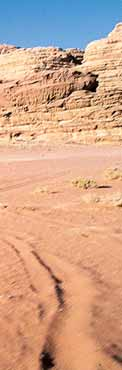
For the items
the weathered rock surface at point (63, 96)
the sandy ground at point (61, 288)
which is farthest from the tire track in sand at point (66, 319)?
the weathered rock surface at point (63, 96)

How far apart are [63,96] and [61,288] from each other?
39.1 m

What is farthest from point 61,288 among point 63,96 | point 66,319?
point 63,96

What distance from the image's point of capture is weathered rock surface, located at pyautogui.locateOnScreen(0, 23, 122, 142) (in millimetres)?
40438

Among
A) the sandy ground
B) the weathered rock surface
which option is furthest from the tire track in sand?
the weathered rock surface

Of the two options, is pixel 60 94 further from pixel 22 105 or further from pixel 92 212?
pixel 92 212

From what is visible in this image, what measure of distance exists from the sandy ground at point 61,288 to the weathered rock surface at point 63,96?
31588 millimetres

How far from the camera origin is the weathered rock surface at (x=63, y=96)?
133 ft

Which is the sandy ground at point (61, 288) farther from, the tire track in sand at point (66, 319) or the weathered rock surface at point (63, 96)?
the weathered rock surface at point (63, 96)

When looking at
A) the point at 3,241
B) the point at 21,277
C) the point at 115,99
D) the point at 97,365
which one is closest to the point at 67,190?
the point at 3,241

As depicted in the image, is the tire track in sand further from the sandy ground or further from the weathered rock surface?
the weathered rock surface

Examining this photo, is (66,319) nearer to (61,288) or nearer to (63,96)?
(61,288)

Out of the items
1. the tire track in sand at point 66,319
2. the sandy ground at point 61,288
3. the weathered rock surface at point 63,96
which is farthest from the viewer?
the weathered rock surface at point 63,96

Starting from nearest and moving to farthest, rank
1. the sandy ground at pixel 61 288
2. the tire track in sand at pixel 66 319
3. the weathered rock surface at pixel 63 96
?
the tire track in sand at pixel 66 319
the sandy ground at pixel 61 288
the weathered rock surface at pixel 63 96

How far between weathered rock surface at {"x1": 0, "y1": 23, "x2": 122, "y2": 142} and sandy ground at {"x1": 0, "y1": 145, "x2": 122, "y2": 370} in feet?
104
